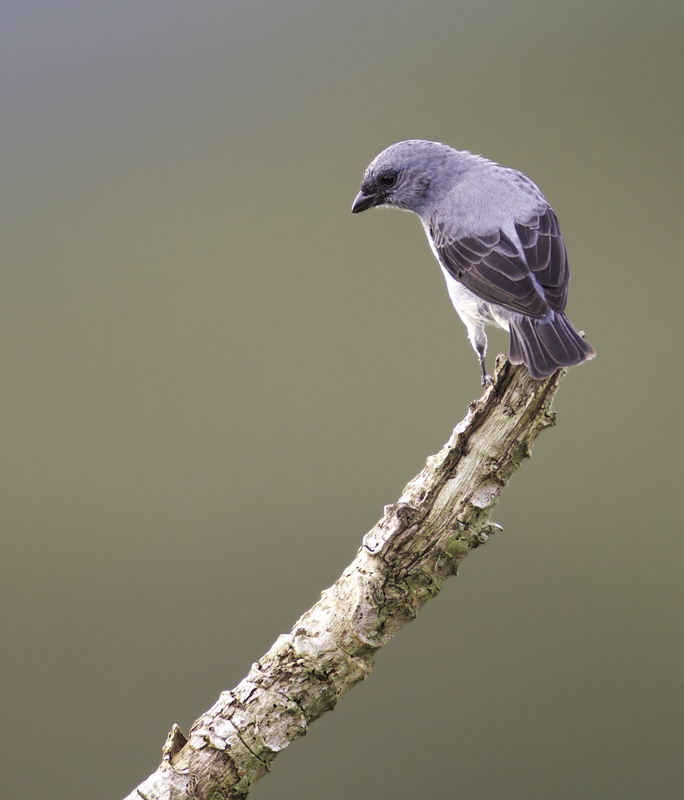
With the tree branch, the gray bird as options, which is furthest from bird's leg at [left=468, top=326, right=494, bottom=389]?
the tree branch

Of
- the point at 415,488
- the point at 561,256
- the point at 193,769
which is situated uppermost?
the point at 561,256

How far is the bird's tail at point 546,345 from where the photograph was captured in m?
1.46

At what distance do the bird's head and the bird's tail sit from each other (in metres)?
0.54

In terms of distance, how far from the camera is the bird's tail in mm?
1462

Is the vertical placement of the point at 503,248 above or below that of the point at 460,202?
below

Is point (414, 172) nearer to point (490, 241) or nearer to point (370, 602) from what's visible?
point (490, 241)

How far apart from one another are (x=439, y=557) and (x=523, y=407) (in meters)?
0.37

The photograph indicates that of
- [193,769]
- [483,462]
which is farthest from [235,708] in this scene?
[483,462]

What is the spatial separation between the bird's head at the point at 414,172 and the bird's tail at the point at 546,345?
54 centimetres

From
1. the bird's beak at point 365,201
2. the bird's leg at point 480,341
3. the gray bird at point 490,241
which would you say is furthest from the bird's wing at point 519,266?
the bird's beak at point 365,201

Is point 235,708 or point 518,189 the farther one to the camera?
point 518,189

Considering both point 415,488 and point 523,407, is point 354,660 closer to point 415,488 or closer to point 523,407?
point 415,488

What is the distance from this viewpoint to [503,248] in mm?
1700

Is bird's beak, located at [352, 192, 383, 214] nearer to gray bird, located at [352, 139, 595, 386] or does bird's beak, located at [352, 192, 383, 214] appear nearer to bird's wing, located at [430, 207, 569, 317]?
gray bird, located at [352, 139, 595, 386]
